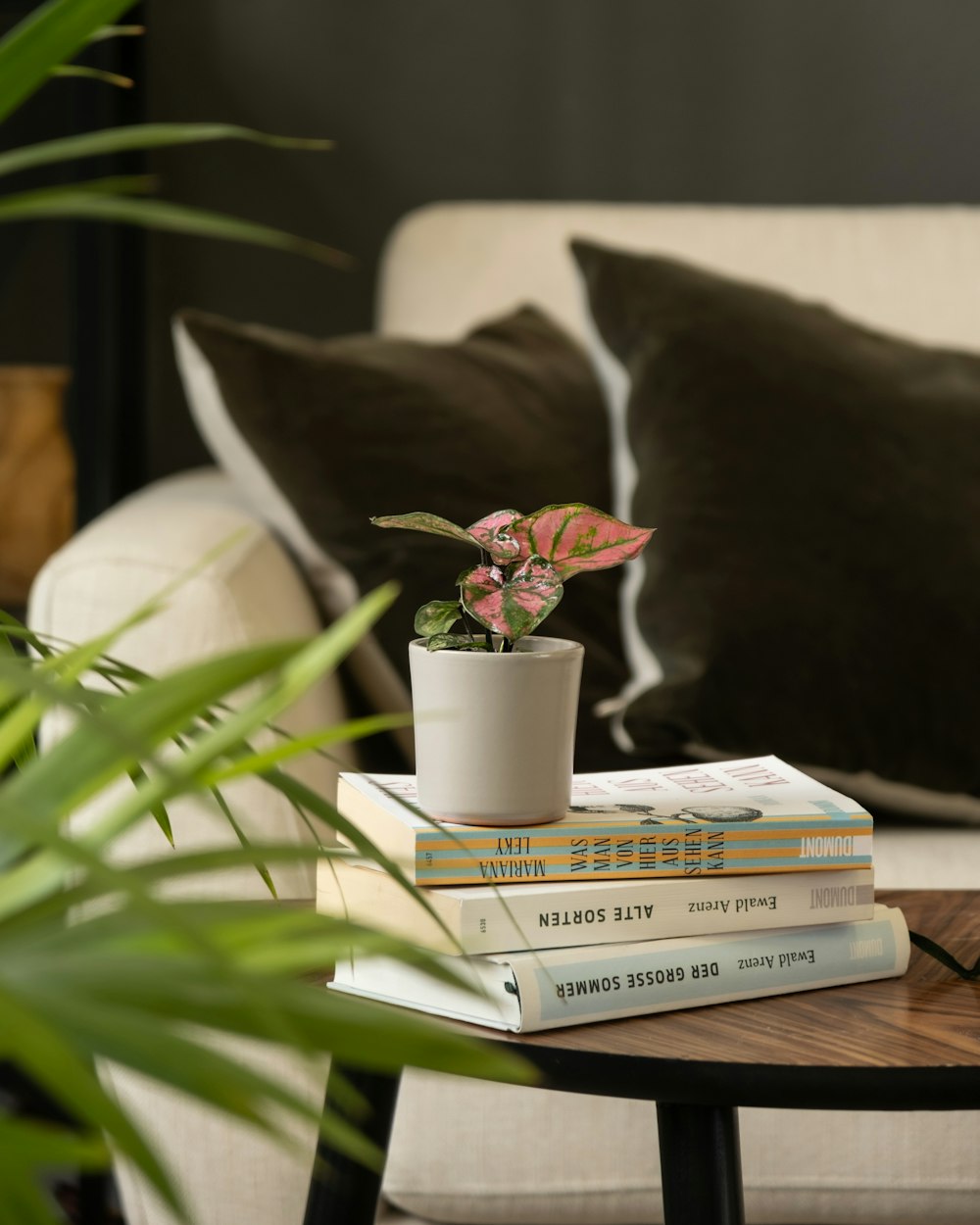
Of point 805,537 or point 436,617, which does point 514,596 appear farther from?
point 805,537

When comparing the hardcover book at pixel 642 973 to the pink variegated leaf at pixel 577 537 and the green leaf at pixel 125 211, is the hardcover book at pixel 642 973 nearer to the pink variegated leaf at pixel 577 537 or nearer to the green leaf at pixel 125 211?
the pink variegated leaf at pixel 577 537

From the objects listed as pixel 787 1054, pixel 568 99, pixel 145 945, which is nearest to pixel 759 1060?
pixel 787 1054

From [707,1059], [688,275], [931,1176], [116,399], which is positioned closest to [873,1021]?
[707,1059]

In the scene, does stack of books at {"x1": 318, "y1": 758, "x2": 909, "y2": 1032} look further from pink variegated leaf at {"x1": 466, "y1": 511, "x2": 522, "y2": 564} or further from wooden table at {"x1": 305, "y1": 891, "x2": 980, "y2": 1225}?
pink variegated leaf at {"x1": 466, "y1": 511, "x2": 522, "y2": 564}

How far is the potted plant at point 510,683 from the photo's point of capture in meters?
0.65

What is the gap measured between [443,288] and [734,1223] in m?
1.28

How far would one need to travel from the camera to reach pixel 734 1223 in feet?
2.06

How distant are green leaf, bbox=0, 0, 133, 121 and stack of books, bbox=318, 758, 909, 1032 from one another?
341 mm

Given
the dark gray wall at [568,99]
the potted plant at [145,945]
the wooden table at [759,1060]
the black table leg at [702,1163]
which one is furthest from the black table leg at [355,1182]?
the dark gray wall at [568,99]

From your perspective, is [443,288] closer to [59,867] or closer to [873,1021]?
[873,1021]

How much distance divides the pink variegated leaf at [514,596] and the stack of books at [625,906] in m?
0.09

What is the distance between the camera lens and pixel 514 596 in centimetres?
65

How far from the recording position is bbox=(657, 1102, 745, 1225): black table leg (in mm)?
619

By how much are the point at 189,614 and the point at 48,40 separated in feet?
2.28
